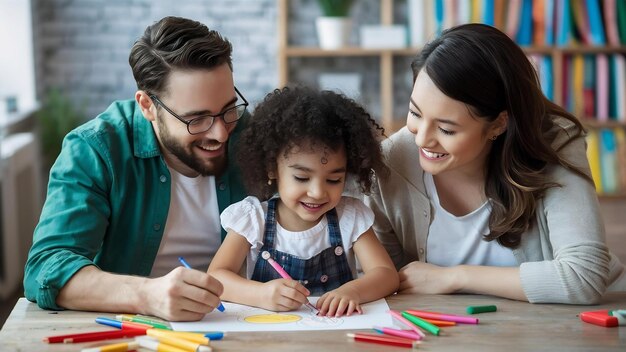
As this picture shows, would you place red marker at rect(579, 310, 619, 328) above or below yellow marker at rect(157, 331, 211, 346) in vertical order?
below

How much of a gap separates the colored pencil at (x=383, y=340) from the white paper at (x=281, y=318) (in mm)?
70

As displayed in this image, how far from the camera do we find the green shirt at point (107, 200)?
1.83m

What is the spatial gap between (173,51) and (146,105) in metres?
0.16

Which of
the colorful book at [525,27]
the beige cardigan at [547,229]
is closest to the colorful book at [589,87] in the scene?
the colorful book at [525,27]

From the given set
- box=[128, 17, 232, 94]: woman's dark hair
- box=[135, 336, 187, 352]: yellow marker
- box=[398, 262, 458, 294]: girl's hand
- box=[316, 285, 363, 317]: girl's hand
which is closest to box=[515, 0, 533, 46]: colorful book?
box=[128, 17, 232, 94]: woman's dark hair

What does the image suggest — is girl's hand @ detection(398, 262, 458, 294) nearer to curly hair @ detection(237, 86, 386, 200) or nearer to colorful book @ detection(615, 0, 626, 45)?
curly hair @ detection(237, 86, 386, 200)

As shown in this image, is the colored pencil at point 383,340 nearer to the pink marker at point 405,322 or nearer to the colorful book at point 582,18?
the pink marker at point 405,322

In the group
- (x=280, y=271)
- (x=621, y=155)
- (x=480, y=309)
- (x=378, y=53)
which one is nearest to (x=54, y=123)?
(x=378, y=53)

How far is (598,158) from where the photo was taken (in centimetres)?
467

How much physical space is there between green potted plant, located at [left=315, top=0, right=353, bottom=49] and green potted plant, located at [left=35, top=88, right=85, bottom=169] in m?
1.45

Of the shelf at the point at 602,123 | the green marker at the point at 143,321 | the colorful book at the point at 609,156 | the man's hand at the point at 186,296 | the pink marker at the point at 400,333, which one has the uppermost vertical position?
the man's hand at the point at 186,296

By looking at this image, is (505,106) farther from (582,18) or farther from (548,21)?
(582,18)

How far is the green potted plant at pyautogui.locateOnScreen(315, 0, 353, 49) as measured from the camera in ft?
15.5

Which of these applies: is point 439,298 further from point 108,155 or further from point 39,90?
point 39,90
